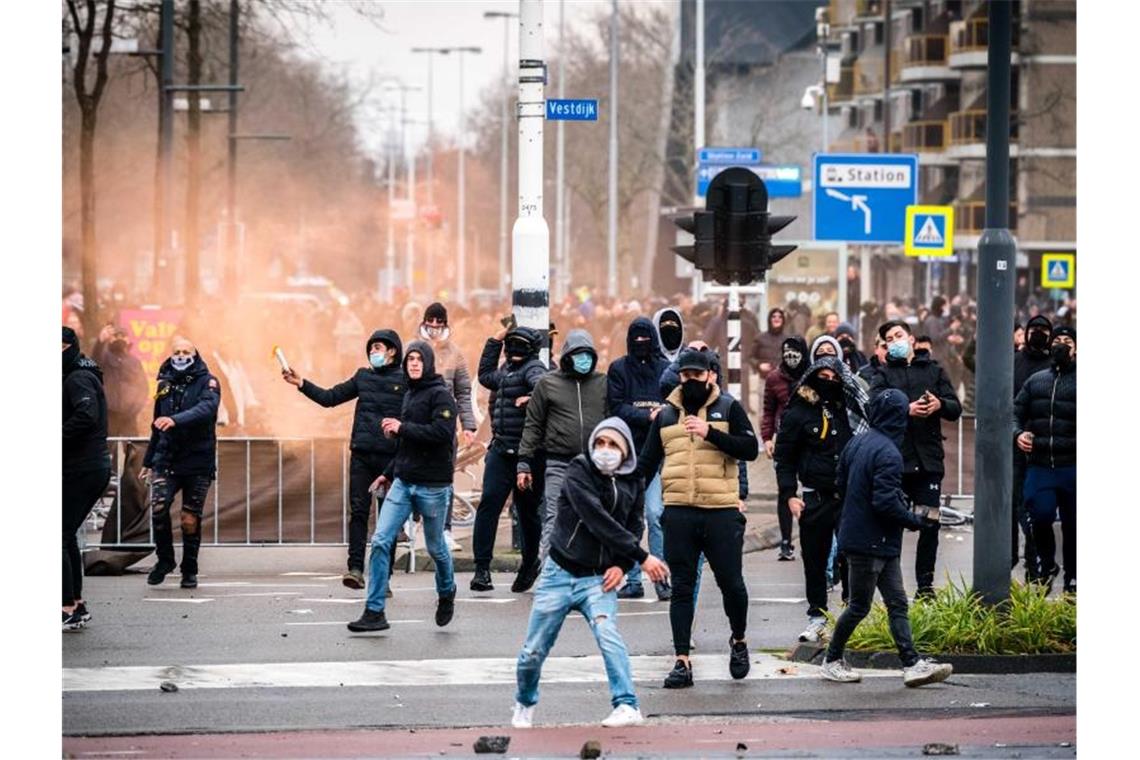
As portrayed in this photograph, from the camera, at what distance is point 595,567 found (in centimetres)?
1002

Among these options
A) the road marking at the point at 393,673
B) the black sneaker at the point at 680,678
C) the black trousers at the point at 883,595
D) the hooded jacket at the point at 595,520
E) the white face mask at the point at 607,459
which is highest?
the white face mask at the point at 607,459

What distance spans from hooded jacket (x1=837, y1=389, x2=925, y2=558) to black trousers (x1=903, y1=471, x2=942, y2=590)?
2.31m

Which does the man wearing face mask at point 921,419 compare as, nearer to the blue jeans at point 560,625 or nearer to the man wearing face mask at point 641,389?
the man wearing face mask at point 641,389

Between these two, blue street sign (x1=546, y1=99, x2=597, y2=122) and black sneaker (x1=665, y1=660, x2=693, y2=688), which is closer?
black sneaker (x1=665, y1=660, x2=693, y2=688)

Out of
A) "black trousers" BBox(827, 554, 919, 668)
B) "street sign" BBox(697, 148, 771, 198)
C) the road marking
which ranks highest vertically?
"street sign" BBox(697, 148, 771, 198)

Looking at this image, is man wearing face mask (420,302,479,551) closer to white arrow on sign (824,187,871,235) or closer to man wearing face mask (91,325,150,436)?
man wearing face mask (91,325,150,436)

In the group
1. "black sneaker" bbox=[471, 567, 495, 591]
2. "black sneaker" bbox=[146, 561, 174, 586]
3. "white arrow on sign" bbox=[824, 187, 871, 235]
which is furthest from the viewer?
"white arrow on sign" bbox=[824, 187, 871, 235]

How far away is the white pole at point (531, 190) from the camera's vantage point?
15703 mm

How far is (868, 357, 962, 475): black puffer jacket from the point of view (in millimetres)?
14016

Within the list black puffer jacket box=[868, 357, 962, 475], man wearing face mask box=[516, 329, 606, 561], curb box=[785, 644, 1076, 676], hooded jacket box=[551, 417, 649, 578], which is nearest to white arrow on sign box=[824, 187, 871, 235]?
black puffer jacket box=[868, 357, 962, 475]

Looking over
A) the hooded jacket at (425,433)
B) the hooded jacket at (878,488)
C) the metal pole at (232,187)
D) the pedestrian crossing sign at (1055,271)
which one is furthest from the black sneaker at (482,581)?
the pedestrian crossing sign at (1055,271)

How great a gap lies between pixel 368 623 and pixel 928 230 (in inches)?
673
